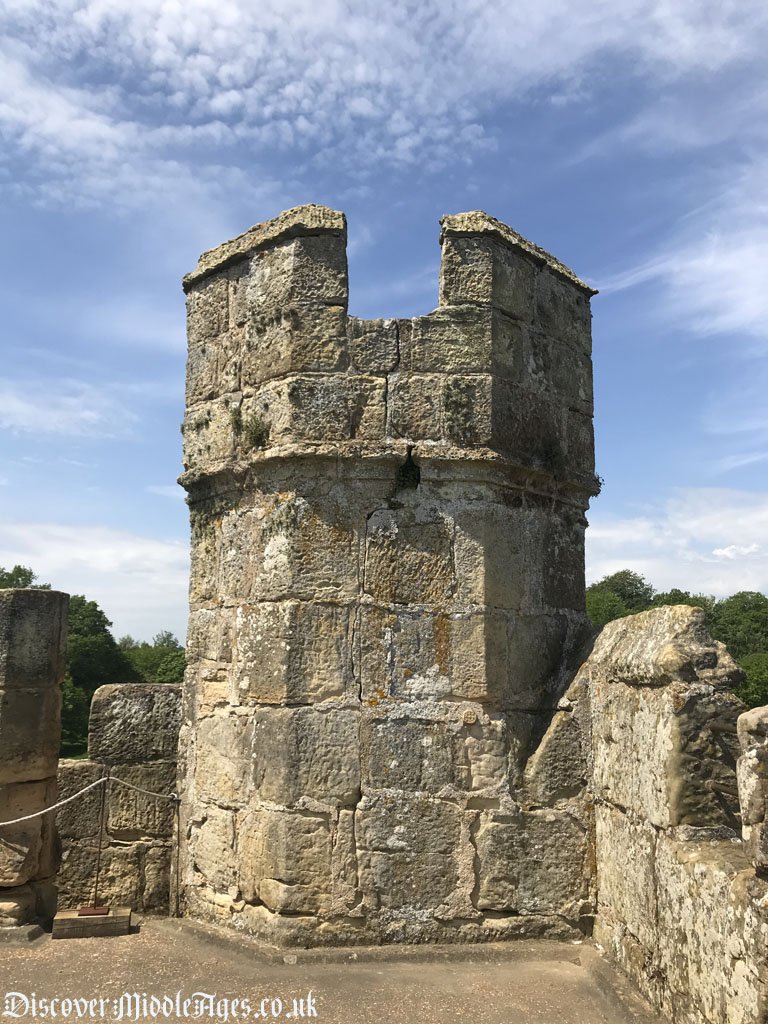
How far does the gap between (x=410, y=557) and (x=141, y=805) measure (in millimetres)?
2192

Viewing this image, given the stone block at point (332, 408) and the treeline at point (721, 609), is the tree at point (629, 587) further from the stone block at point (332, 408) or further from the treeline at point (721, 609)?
the stone block at point (332, 408)

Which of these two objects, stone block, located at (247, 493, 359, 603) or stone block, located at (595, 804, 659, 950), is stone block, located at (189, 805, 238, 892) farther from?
stone block, located at (595, 804, 659, 950)

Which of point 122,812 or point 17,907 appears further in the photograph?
point 122,812

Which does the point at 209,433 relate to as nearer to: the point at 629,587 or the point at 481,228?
the point at 481,228

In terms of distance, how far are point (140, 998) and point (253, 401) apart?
289 cm

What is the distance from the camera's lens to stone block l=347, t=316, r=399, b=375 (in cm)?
458

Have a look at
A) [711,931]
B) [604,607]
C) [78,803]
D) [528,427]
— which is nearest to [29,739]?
[78,803]

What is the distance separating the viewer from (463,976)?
389cm

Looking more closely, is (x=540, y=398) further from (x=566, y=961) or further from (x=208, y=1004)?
(x=208, y=1004)

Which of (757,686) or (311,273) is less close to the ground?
(311,273)

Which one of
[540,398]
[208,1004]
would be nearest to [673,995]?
[208,1004]

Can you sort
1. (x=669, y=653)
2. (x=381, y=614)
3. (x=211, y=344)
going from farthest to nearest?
1. (x=211, y=344)
2. (x=381, y=614)
3. (x=669, y=653)

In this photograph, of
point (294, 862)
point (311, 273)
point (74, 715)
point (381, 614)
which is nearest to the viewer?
point (294, 862)

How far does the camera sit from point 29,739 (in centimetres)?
504
